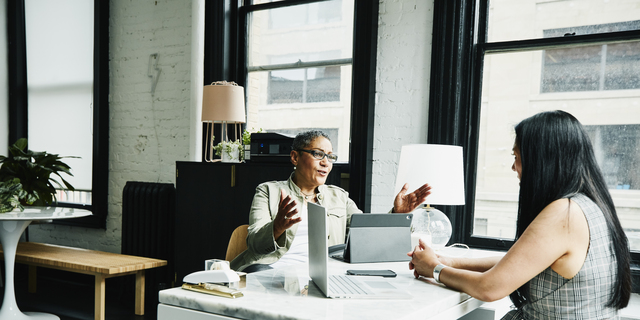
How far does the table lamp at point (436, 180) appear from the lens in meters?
2.39

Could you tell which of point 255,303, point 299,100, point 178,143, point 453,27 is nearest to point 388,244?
point 255,303

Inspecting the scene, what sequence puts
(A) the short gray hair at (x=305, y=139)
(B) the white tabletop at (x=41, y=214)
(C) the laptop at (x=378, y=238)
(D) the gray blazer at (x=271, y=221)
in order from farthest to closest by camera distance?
(B) the white tabletop at (x=41, y=214) → (A) the short gray hair at (x=305, y=139) → (D) the gray blazer at (x=271, y=221) → (C) the laptop at (x=378, y=238)

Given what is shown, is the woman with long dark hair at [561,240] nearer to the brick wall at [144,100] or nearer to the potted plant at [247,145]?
the potted plant at [247,145]

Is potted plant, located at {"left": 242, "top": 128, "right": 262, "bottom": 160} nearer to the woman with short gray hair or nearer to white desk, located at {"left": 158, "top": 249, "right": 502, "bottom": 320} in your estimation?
the woman with short gray hair

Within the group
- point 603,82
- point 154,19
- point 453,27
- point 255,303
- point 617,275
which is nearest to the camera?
point 255,303

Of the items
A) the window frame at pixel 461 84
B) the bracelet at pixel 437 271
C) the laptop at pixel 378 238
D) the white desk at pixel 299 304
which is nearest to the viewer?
the white desk at pixel 299 304

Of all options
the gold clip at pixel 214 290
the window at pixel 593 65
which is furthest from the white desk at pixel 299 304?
the window at pixel 593 65

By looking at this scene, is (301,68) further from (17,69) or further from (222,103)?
(17,69)

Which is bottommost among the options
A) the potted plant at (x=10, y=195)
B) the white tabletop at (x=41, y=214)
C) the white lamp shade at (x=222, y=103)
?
the white tabletop at (x=41, y=214)

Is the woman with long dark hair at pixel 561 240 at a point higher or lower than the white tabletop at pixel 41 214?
higher

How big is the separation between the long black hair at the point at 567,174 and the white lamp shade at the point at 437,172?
89 cm

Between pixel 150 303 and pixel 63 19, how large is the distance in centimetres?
286

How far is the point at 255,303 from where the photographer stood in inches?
52.4

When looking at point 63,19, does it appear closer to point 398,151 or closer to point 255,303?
point 398,151
